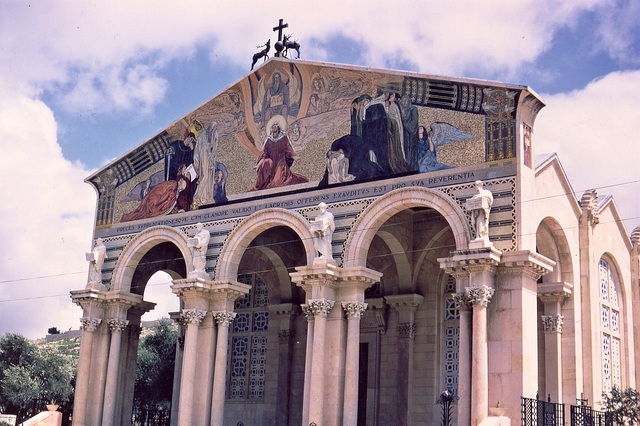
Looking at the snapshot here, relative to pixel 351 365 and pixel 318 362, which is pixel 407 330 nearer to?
pixel 351 365

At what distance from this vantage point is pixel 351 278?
22859 mm

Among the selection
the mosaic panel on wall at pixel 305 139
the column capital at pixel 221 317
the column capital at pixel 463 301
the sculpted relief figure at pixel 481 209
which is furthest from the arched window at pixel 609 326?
the column capital at pixel 221 317

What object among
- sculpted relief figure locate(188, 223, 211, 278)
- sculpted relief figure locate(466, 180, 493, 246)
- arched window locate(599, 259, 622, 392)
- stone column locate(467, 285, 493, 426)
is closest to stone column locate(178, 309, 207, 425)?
sculpted relief figure locate(188, 223, 211, 278)

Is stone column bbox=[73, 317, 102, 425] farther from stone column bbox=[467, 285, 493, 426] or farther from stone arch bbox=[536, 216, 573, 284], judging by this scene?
stone arch bbox=[536, 216, 573, 284]

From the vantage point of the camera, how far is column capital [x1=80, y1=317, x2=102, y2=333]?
2809cm

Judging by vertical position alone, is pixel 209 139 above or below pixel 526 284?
above

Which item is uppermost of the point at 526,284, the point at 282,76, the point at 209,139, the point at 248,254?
the point at 282,76

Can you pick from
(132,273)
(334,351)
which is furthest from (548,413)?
(132,273)

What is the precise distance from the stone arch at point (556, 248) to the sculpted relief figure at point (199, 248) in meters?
10.6

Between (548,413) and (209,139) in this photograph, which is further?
(209,139)

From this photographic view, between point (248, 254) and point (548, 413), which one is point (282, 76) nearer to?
point (248, 254)

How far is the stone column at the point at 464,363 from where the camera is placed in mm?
19688

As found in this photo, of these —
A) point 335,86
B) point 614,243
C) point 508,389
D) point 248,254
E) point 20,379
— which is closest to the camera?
point 508,389

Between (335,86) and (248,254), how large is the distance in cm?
900
